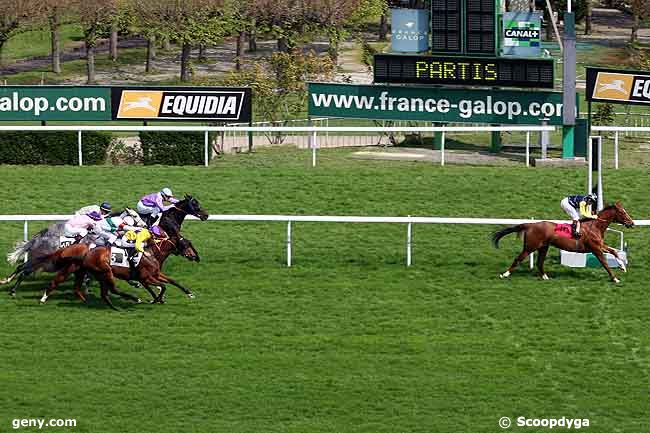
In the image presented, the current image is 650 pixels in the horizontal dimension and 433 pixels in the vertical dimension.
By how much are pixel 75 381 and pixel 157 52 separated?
36.3 m

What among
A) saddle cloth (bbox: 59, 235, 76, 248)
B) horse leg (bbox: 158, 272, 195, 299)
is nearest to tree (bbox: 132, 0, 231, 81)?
saddle cloth (bbox: 59, 235, 76, 248)

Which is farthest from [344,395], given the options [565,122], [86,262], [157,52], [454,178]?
[157,52]

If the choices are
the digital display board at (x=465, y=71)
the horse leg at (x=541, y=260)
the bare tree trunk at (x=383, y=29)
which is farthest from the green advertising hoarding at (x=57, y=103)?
the bare tree trunk at (x=383, y=29)

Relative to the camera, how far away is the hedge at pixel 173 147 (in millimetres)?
23062

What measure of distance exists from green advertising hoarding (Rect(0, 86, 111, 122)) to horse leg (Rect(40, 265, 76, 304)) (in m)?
9.31

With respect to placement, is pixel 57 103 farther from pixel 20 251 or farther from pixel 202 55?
pixel 202 55

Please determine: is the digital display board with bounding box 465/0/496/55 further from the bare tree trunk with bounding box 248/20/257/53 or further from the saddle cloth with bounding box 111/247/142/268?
the bare tree trunk with bounding box 248/20/257/53

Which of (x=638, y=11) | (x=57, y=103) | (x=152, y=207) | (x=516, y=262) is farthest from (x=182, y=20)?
(x=516, y=262)

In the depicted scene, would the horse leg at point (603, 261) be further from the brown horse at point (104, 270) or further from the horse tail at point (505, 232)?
the brown horse at point (104, 270)

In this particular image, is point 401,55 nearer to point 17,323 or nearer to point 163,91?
point 163,91

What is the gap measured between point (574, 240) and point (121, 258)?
17.2 feet

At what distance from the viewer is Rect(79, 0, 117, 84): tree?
1668 inches

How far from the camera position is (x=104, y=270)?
15547mm

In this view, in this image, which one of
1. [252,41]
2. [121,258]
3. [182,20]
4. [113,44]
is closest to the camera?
[121,258]
